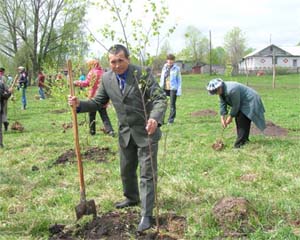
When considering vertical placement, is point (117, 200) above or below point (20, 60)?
below

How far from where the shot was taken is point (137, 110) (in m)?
4.86

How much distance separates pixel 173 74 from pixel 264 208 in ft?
23.5

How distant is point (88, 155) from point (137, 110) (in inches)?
149

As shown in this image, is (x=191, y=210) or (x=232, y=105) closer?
(x=191, y=210)

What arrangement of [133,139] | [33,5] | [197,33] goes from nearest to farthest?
[133,139]
[33,5]
[197,33]

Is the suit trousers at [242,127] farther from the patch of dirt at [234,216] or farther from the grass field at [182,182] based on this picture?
the patch of dirt at [234,216]

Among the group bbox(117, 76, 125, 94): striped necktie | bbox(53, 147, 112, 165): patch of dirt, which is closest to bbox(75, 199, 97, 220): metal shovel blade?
bbox(117, 76, 125, 94): striped necktie

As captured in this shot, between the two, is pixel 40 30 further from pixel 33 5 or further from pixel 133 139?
pixel 133 139

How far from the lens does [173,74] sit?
464 inches

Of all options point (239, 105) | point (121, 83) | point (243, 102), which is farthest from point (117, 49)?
point (243, 102)

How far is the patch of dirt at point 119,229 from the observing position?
452 cm

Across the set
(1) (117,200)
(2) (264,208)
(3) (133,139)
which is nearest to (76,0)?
(3) (133,139)

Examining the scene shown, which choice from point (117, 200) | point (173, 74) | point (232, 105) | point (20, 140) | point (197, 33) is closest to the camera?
point (117, 200)

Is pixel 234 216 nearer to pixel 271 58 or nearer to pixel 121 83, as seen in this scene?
pixel 121 83
